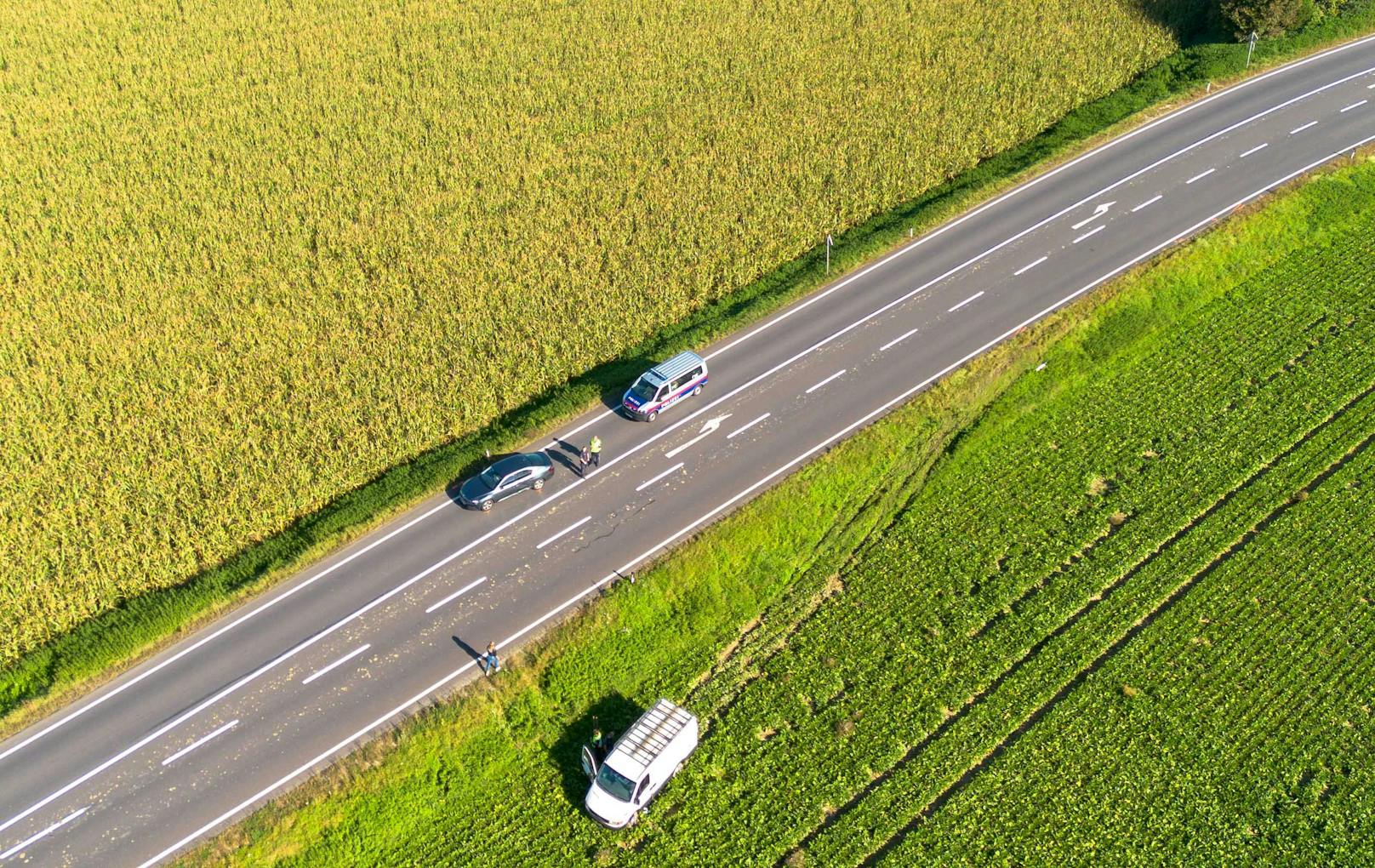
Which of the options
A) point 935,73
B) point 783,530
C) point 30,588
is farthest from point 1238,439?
point 30,588

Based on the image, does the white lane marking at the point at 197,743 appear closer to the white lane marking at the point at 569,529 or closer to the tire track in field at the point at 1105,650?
the white lane marking at the point at 569,529

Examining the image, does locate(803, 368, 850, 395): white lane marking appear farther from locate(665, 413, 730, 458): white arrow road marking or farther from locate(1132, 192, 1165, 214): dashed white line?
locate(1132, 192, 1165, 214): dashed white line

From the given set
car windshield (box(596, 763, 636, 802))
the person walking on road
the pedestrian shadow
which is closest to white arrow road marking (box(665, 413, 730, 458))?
the person walking on road

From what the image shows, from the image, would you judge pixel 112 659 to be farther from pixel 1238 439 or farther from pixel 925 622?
pixel 1238 439

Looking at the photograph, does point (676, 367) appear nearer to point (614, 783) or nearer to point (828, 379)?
point (828, 379)

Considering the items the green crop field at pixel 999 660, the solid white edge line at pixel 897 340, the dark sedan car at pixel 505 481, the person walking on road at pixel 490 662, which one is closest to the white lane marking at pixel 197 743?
the green crop field at pixel 999 660
